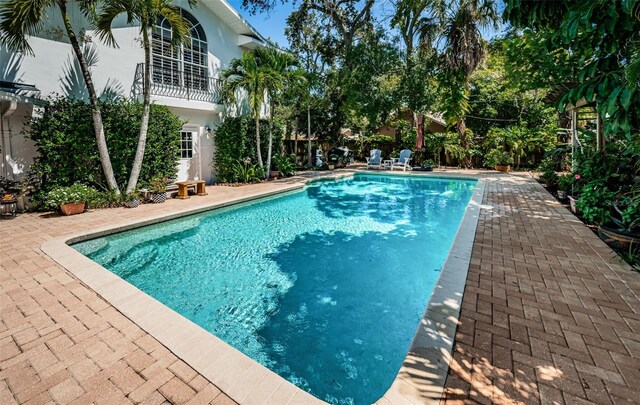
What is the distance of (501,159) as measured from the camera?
18234mm

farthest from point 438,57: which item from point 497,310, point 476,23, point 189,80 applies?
point 497,310

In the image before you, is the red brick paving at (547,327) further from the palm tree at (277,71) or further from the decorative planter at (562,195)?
the palm tree at (277,71)

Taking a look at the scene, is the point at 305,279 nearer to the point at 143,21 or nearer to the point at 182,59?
the point at 143,21

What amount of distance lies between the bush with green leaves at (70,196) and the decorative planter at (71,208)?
78 millimetres

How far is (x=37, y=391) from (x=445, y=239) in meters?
7.17

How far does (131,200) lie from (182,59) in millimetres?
6895

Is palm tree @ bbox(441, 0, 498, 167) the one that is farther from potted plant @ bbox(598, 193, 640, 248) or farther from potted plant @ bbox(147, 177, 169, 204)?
potted plant @ bbox(147, 177, 169, 204)

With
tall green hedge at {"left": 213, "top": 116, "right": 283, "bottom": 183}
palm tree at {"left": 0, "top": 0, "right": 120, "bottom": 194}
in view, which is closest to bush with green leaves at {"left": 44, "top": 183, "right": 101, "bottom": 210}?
palm tree at {"left": 0, "top": 0, "right": 120, "bottom": 194}

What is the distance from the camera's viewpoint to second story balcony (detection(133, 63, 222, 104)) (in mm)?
11091

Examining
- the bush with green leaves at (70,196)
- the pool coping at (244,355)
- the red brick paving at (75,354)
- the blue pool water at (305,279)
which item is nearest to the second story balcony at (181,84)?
the bush with green leaves at (70,196)

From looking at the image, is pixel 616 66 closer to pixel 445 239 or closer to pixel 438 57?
pixel 445 239

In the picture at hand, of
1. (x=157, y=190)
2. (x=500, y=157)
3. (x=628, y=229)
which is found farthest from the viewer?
(x=500, y=157)

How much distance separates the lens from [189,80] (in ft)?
42.0

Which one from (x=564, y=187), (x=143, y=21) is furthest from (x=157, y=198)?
(x=564, y=187)
